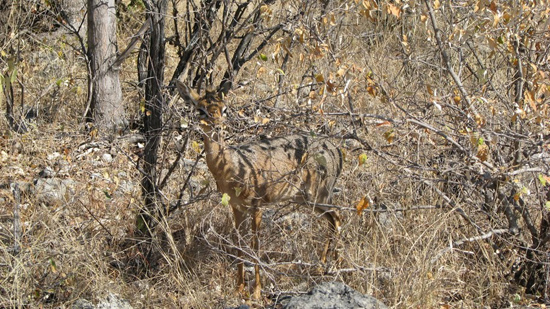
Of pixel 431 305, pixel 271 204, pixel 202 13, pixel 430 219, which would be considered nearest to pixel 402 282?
pixel 431 305

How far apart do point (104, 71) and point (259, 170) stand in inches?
110

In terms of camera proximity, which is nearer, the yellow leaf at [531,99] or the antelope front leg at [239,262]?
the yellow leaf at [531,99]

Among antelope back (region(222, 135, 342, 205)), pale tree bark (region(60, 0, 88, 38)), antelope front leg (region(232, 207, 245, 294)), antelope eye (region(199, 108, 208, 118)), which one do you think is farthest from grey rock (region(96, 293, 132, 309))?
pale tree bark (region(60, 0, 88, 38))

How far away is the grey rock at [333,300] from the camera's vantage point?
12.5ft

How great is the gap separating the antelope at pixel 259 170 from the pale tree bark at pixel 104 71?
236 centimetres

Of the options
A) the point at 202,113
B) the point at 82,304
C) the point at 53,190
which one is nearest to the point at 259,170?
the point at 202,113

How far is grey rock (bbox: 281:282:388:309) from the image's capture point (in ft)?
12.5

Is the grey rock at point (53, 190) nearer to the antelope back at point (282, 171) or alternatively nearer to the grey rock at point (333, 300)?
the antelope back at point (282, 171)

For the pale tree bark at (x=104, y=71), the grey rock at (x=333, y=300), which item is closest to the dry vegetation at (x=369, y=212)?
the grey rock at (x=333, y=300)

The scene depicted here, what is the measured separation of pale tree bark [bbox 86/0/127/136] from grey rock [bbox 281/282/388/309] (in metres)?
3.87

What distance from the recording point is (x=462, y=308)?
15.2 ft

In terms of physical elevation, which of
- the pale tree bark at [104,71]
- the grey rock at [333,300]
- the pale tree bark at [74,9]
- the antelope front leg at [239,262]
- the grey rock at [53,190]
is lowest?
the antelope front leg at [239,262]

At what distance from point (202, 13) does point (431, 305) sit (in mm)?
2784

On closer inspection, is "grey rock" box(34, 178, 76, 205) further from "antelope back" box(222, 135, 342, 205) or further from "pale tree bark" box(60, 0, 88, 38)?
"pale tree bark" box(60, 0, 88, 38)
